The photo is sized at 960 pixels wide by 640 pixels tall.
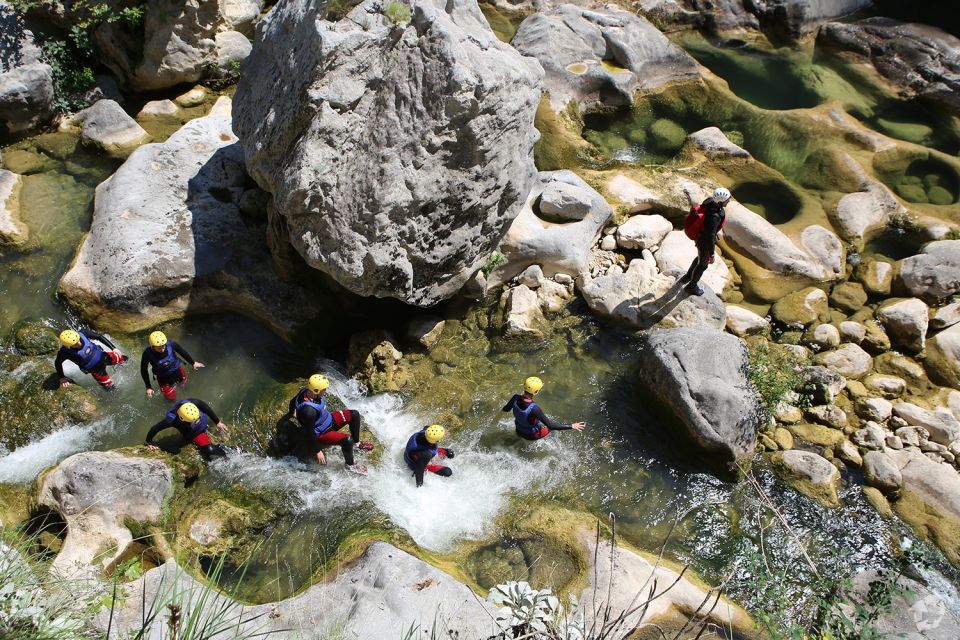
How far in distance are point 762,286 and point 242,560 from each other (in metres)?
8.87

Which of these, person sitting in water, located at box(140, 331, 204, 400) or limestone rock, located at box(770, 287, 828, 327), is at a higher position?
person sitting in water, located at box(140, 331, 204, 400)

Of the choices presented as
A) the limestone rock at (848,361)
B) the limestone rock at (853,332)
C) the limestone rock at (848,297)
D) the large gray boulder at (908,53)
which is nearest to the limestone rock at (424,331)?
the limestone rock at (848,361)

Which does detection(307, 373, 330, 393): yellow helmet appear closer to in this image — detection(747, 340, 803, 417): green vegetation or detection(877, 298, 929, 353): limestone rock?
detection(747, 340, 803, 417): green vegetation

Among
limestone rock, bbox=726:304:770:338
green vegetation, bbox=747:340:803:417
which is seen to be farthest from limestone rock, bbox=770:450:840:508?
limestone rock, bbox=726:304:770:338

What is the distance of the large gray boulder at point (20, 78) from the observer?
1112cm

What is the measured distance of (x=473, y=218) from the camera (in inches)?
335

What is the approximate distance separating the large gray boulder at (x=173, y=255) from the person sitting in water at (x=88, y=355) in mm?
614

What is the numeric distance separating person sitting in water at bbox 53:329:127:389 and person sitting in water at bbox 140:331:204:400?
0.40 metres

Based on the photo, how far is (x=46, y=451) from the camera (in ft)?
25.9

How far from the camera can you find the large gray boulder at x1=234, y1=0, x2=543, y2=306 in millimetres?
7457

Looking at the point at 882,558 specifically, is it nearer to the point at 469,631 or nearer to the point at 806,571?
the point at 806,571

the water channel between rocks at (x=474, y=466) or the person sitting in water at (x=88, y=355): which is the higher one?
the person sitting in water at (x=88, y=355)

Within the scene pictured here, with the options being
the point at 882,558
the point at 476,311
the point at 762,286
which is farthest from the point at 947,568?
the point at 476,311

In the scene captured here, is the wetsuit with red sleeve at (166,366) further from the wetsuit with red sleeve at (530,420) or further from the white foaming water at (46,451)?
the wetsuit with red sleeve at (530,420)
